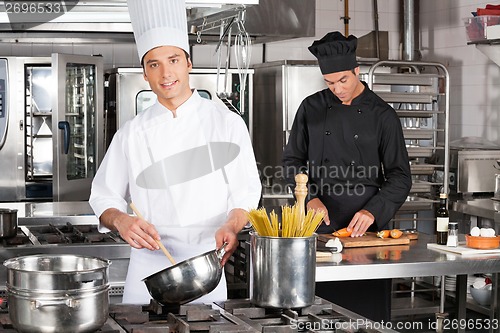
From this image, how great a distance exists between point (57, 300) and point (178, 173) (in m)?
1.07

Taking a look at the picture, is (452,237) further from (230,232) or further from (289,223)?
(289,223)

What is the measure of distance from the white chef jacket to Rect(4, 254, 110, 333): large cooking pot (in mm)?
911

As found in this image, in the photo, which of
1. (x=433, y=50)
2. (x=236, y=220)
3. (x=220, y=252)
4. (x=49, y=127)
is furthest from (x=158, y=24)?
(x=433, y=50)

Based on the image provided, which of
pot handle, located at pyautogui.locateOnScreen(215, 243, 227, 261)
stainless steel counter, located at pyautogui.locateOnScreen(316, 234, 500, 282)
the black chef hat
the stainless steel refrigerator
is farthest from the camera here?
the stainless steel refrigerator

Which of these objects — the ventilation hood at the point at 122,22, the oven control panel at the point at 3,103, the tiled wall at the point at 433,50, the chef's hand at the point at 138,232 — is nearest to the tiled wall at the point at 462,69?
the tiled wall at the point at 433,50

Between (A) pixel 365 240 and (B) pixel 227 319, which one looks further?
(A) pixel 365 240

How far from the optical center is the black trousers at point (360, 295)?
369cm

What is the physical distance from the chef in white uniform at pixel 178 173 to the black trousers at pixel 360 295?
103cm

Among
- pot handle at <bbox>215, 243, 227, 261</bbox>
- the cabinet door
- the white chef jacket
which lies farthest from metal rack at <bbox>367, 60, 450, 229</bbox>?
pot handle at <bbox>215, 243, 227, 261</bbox>

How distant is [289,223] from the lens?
2.13 meters

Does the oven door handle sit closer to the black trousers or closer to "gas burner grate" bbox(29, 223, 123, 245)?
"gas burner grate" bbox(29, 223, 123, 245)

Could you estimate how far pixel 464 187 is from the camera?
6.14 m

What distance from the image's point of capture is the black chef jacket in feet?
12.8

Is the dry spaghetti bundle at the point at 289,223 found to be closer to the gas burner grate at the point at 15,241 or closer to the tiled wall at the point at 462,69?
the gas burner grate at the point at 15,241
